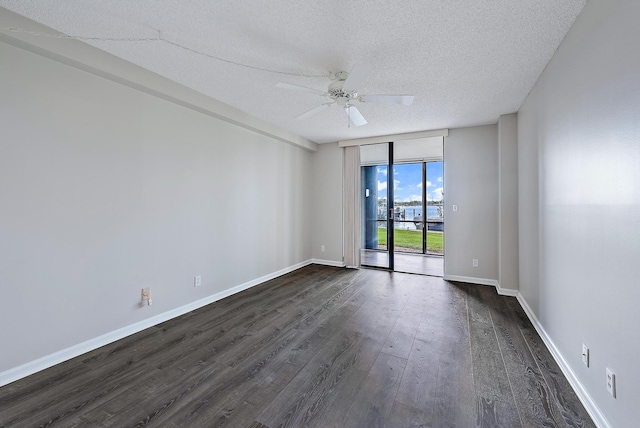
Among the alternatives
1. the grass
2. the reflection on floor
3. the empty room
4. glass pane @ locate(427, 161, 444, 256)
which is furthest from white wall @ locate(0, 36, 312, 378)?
glass pane @ locate(427, 161, 444, 256)

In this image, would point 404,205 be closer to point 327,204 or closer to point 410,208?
point 410,208

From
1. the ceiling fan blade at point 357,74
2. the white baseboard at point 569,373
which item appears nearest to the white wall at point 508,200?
the white baseboard at point 569,373

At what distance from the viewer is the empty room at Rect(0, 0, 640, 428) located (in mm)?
1521

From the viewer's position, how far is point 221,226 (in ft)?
11.4

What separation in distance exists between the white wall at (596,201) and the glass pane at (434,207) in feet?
14.0

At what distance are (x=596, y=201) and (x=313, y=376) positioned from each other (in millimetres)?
2151

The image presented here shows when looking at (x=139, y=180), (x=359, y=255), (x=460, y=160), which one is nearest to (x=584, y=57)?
(x=460, y=160)

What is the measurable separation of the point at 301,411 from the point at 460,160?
415 centimetres

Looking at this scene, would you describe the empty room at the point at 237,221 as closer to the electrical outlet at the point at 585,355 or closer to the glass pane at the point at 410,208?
the electrical outlet at the point at 585,355

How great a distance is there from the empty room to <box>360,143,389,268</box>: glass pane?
1516 millimetres

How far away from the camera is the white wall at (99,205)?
1.88m

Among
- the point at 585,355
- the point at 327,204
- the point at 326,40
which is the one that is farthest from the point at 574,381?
the point at 327,204

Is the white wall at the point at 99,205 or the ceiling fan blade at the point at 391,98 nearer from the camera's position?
the white wall at the point at 99,205

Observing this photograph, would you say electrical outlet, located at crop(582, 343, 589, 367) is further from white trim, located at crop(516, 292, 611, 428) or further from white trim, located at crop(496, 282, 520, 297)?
white trim, located at crop(496, 282, 520, 297)
